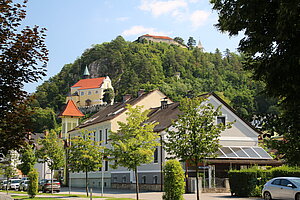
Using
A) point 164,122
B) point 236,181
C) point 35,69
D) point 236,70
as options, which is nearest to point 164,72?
point 236,70

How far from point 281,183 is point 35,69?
56.3ft

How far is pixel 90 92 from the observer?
516 feet

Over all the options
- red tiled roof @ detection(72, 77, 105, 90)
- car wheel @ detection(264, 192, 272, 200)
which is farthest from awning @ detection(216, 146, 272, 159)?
red tiled roof @ detection(72, 77, 105, 90)

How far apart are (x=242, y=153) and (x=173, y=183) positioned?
16728 millimetres

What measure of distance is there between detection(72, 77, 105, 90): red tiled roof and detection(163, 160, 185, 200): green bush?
136 m

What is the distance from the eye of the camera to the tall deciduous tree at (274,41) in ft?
23.7

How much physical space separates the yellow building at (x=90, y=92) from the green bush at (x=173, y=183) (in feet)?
440

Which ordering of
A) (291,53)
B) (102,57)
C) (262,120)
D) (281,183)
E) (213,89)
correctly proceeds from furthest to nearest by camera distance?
(102,57) < (213,89) < (281,183) < (262,120) < (291,53)

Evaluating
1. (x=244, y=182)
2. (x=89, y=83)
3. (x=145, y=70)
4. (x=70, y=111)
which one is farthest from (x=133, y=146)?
(x=89, y=83)

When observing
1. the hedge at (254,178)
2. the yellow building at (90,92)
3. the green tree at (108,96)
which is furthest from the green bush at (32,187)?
the yellow building at (90,92)

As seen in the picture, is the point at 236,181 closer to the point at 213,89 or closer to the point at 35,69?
the point at 35,69

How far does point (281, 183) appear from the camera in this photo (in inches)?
918

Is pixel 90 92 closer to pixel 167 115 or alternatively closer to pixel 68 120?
pixel 68 120

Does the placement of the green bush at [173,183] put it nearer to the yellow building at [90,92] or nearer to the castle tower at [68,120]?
the castle tower at [68,120]
